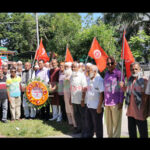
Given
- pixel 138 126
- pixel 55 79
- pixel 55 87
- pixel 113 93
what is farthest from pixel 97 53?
pixel 138 126

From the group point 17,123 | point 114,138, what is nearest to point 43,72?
point 17,123

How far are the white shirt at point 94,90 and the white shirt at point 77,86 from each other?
425 millimetres

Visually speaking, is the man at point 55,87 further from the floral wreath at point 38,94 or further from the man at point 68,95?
the man at point 68,95

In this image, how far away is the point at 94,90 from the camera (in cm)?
396

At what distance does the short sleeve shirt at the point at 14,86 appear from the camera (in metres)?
5.75

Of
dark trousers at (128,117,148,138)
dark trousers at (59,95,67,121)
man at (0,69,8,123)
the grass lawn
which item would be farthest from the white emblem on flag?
dark trousers at (128,117,148,138)

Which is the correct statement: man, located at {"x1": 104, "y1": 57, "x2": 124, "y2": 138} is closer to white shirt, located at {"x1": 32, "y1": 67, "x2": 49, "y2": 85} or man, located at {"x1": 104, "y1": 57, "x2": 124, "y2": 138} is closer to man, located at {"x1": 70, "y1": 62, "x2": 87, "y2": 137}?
man, located at {"x1": 70, "y1": 62, "x2": 87, "y2": 137}

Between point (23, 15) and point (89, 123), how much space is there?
3.79 metres

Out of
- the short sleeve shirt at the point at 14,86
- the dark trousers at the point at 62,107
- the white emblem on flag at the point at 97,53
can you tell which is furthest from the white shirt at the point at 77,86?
the short sleeve shirt at the point at 14,86

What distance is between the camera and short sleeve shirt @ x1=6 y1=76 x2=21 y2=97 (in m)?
5.75

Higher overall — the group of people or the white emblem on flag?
the white emblem on flag

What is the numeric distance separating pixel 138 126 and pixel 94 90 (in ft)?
3.15

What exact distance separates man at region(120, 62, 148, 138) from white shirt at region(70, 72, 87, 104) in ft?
3.62

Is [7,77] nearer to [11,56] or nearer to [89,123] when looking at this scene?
[11,56]
